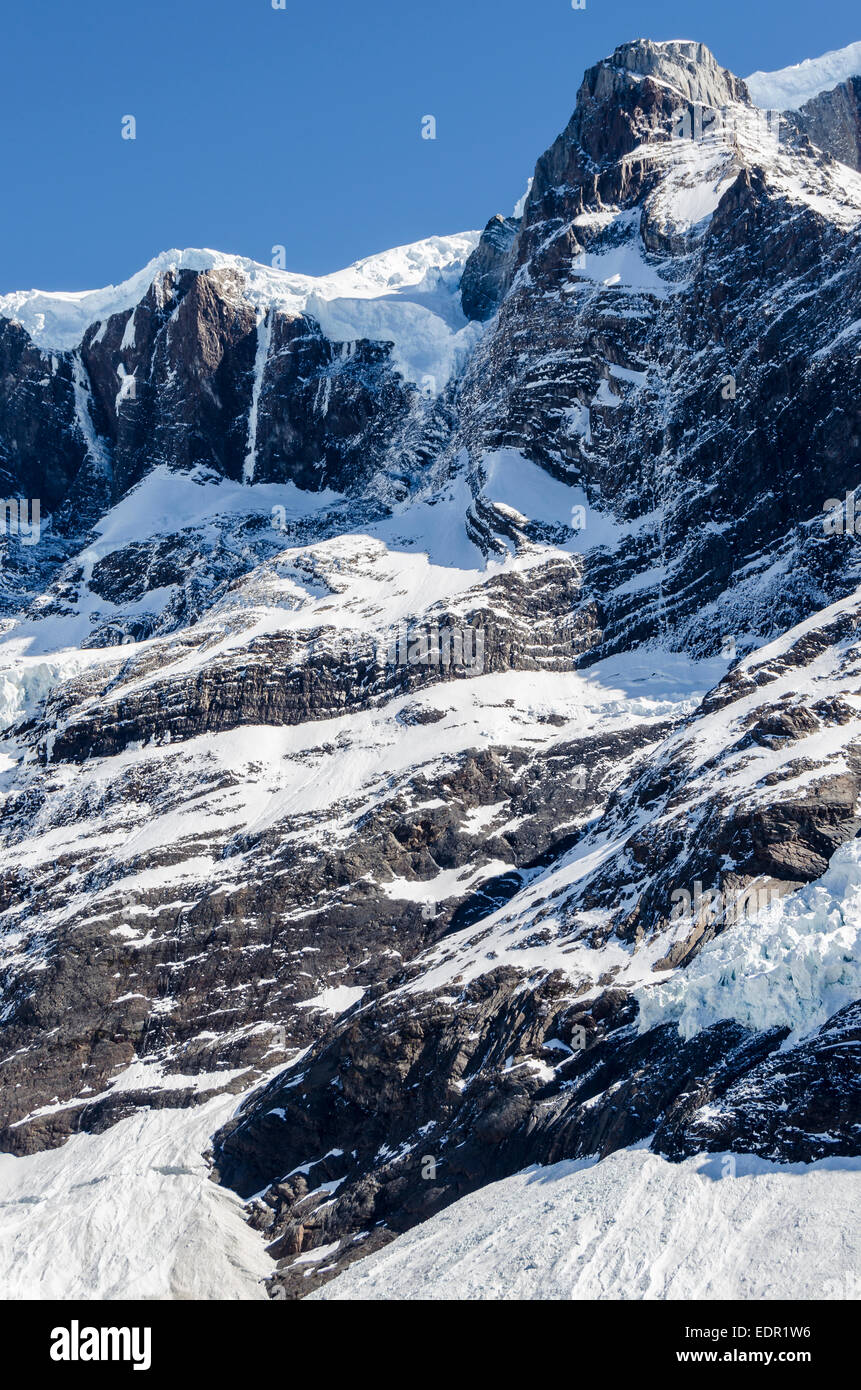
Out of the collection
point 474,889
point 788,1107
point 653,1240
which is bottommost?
point 653,1240

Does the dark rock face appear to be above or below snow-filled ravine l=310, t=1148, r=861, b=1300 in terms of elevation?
above

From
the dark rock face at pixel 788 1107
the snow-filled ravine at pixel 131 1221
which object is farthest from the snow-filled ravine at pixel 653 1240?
the snow-filled ravine at pixel 131 1221

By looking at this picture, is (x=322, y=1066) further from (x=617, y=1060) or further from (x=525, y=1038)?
(x=617, y=1060)

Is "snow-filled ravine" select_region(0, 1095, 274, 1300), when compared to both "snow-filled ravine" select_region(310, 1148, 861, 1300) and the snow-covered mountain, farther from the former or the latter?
"snow-filled ravine" select_region(310, 1148, 861, 1300)

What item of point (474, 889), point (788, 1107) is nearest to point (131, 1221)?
point (474, 889)

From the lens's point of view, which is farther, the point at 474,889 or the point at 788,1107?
the point at 474,889

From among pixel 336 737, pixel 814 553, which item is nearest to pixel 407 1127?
pixel 336 737

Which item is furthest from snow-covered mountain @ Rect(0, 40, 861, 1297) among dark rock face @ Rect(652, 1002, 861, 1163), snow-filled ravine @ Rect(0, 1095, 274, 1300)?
snow-filled ravine @ Rect(0, 1095, 274, 1300)

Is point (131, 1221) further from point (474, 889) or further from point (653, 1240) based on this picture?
point (653, 1240)

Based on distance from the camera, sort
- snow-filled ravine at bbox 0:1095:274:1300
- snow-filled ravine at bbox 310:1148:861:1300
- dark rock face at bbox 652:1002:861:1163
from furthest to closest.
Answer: snow-filled ravine at bbox 0:1095:274:1300 < dark rock face at bbox 652:1002:861:1163 < snow-filled ravine at bbox 310:1148:861:1300

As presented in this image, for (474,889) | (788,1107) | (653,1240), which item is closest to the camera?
(653,1240)

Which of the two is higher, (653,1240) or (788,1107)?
(788,1107)
